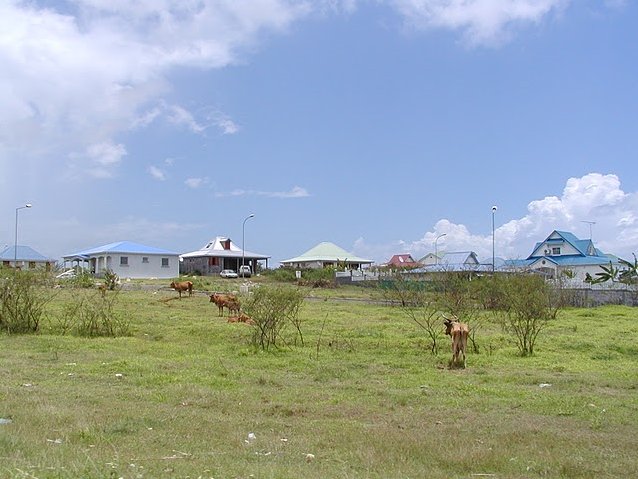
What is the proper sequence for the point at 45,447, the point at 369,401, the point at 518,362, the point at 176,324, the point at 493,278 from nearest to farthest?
1. the point at 45,447
2. the point at 369,401
3. the point at 518,362
4. the point at 176,324
5. the point at 493,278

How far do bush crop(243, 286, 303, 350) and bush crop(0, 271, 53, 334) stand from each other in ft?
22.3

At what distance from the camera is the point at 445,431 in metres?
8.30

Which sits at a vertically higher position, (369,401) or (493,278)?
(493,278)

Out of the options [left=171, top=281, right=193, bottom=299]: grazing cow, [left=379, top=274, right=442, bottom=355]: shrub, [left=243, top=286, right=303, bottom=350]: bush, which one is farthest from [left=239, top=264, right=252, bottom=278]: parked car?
[left=243, top=286, right=303, bottom=350]: bush

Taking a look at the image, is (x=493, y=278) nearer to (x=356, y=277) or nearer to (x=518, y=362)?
(x=518, y=362)

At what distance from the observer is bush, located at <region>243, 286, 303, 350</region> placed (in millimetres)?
16547

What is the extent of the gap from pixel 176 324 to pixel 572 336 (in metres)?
11.7

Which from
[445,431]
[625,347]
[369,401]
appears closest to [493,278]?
[625,347]

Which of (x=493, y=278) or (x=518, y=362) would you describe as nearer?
(x=518, y=362)

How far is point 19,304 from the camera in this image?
19.5 metres

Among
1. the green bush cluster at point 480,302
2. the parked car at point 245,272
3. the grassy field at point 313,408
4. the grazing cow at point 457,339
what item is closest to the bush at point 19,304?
the grassy field at point 313,408

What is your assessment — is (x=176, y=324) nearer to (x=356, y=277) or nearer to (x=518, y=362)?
(x=518, y=362)

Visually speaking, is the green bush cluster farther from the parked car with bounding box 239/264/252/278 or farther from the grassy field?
the parked car with bounding box 239/264/252/278

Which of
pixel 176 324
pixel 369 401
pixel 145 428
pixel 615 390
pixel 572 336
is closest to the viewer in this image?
pixel 145 428
